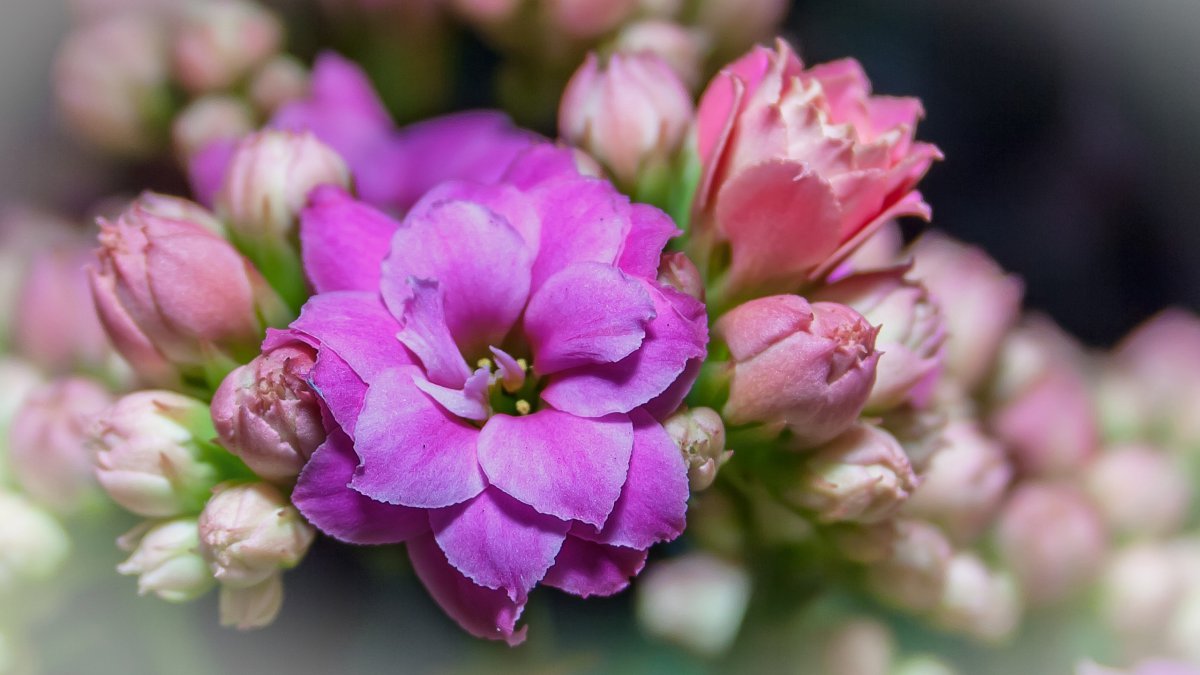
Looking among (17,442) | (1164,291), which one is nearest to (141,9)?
(17,442)

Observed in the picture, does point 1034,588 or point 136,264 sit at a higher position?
point 136,264

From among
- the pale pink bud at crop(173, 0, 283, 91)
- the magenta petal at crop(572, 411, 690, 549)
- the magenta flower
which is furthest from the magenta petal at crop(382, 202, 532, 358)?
the pale pink bud at crop(173, 0, 283, 91)

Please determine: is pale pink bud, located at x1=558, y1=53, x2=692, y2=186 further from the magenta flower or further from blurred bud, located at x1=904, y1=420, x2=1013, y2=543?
blurred bud, located at x1=904, y1=420, x2=1013, y2=543

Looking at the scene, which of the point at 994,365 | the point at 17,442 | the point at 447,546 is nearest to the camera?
the point at 447,546

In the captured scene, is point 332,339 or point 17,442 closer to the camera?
point 332,339

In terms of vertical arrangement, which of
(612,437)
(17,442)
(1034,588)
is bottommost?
(1034,588)

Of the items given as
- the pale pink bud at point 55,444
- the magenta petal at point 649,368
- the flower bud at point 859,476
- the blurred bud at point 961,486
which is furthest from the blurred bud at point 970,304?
the pale pink bud at point 55,444

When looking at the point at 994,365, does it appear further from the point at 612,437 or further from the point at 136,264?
the point at 136,264

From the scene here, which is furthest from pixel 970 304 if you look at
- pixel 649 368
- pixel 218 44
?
pixel 218 44

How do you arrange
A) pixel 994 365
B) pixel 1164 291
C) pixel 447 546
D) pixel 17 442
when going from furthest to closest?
pixel 1164 291, pixel 994 365, pixel 17 442, pixel 447 546
